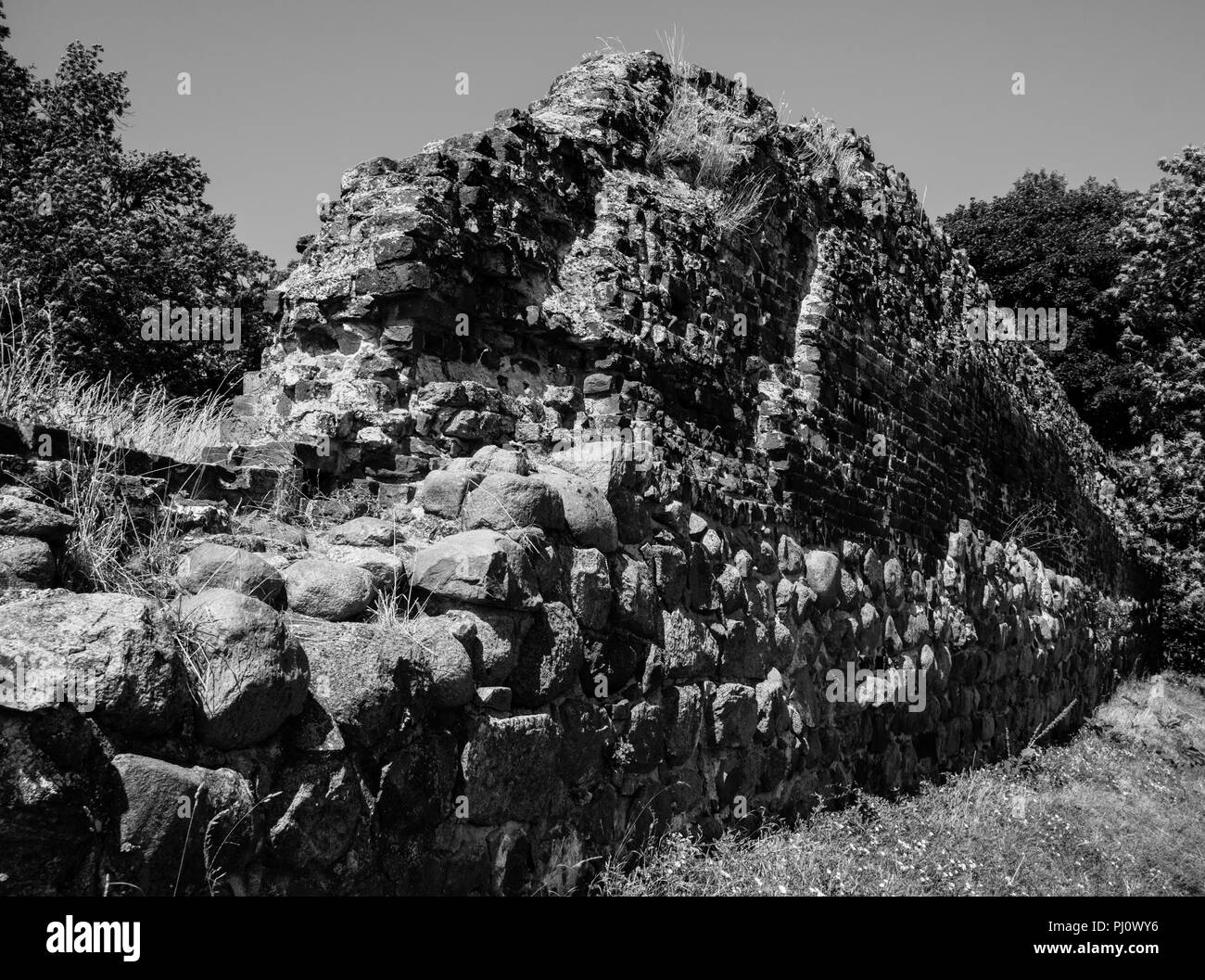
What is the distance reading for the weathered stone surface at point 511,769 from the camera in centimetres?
344

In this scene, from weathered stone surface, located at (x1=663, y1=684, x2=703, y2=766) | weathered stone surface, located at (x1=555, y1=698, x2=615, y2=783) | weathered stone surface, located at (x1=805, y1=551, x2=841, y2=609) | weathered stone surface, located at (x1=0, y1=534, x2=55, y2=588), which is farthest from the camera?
weathered stone surface, located at (x1=805, y1=551, x2=841, y2=609)

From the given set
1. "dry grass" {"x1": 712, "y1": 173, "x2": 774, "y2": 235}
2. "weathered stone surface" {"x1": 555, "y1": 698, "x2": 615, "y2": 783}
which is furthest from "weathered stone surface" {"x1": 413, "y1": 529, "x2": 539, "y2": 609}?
"dry grass" {"x1": 712, "y1": 173, "x2": 774, "y2": 235}

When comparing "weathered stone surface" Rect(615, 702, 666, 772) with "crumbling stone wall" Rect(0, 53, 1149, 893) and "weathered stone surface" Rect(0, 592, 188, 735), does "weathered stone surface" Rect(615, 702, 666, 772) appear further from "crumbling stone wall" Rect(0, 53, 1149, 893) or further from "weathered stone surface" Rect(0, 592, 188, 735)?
"weathered stone surface" Rect(0, 592, 188, 735)

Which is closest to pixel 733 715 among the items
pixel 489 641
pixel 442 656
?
pixel 489 641

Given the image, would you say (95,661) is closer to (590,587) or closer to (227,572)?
(227,572)

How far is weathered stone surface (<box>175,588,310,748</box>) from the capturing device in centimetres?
267

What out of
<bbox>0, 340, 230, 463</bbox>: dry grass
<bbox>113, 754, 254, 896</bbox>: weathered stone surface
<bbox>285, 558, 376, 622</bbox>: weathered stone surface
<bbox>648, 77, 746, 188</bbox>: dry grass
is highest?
<bbox>648, 77, 746, 188</bbox>: dry grass

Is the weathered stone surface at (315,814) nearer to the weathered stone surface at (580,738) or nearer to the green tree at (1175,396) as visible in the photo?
the weathered stone surface at (580,738)

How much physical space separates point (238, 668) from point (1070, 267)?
78.6 ft

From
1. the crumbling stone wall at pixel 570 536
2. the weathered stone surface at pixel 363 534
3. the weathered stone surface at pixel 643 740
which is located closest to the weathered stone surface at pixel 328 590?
the crumbling stone wall at pixel 570 536

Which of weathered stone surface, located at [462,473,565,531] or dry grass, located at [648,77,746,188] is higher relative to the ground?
dry grass, located at [648,77,746,188]

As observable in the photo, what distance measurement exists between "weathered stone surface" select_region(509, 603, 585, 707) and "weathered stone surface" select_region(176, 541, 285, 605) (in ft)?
3.21
